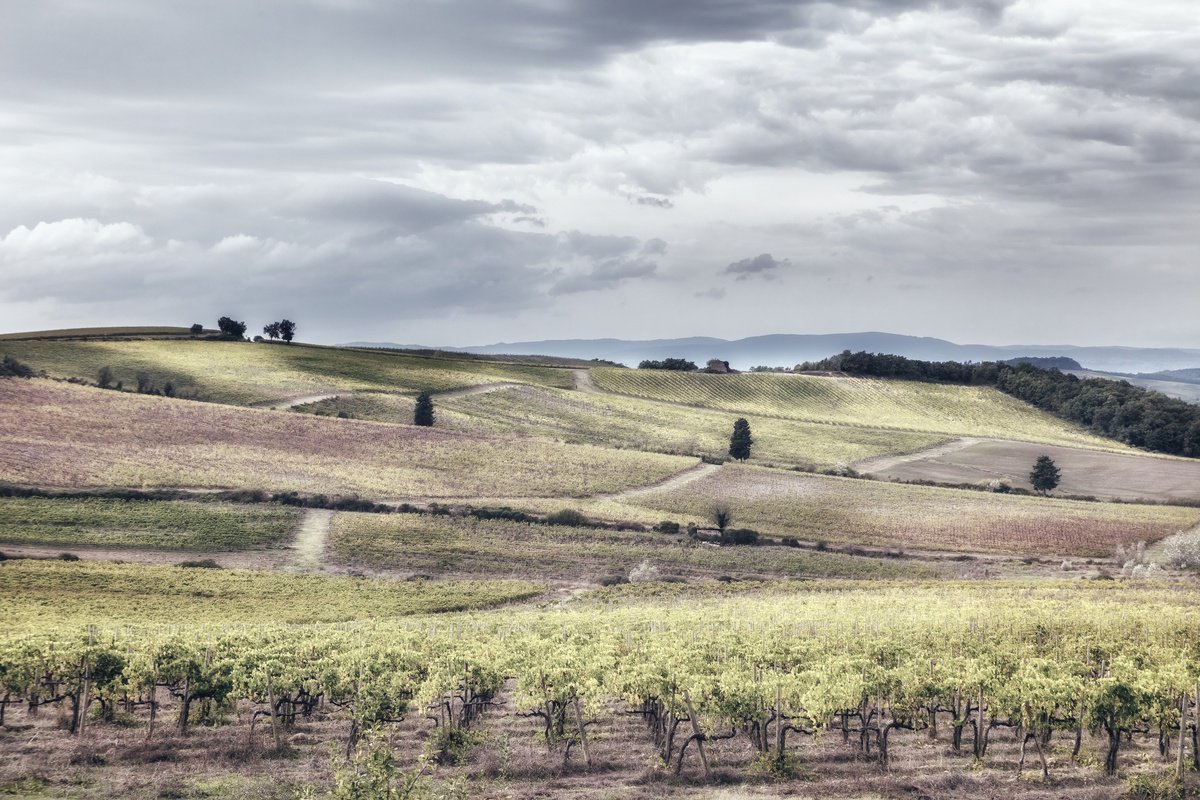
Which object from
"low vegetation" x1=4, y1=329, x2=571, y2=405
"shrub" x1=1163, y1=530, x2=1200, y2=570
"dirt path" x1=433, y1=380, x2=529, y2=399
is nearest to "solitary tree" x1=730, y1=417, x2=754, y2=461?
"dirt path" x1=433, y1=380, x2=529, y2=399

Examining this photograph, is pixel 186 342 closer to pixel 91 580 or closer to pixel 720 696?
pixel 91 580

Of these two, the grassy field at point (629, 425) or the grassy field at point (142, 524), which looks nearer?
the grassy field at point (142, 524)

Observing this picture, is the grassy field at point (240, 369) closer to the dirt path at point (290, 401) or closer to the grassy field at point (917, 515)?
the dirt path at point (290, 401)

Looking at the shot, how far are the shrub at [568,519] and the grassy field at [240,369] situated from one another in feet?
222

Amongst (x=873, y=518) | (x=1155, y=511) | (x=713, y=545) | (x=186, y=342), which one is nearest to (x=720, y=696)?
(x=713, y=545)

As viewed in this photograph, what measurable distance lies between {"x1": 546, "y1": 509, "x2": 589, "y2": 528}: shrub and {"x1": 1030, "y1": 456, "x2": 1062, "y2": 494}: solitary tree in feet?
209

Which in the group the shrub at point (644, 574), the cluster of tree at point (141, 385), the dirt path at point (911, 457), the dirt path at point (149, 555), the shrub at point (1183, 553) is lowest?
the dirt path at point (149, 555)

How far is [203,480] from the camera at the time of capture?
103562 millimetres

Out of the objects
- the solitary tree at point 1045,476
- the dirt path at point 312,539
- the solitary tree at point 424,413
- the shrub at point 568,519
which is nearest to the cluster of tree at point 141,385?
the solitary tree at point 424,413

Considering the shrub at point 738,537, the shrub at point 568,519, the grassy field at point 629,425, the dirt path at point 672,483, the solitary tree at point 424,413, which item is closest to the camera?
the shrub at point 738,537

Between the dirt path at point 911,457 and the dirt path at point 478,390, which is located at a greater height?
the dirt path at point 478,390

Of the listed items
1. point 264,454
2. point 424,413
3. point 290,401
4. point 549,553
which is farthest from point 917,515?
point 290,401

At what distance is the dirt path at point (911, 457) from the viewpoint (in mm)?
144625

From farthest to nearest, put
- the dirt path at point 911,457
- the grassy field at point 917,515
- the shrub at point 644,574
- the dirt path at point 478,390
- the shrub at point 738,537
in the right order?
1. the dirt path at point 478,390
2. the dirt path at point 911,457
3. the grassy field at point 917,515
4. the shrub at point 738,537
5. the shrub at point 644,574
